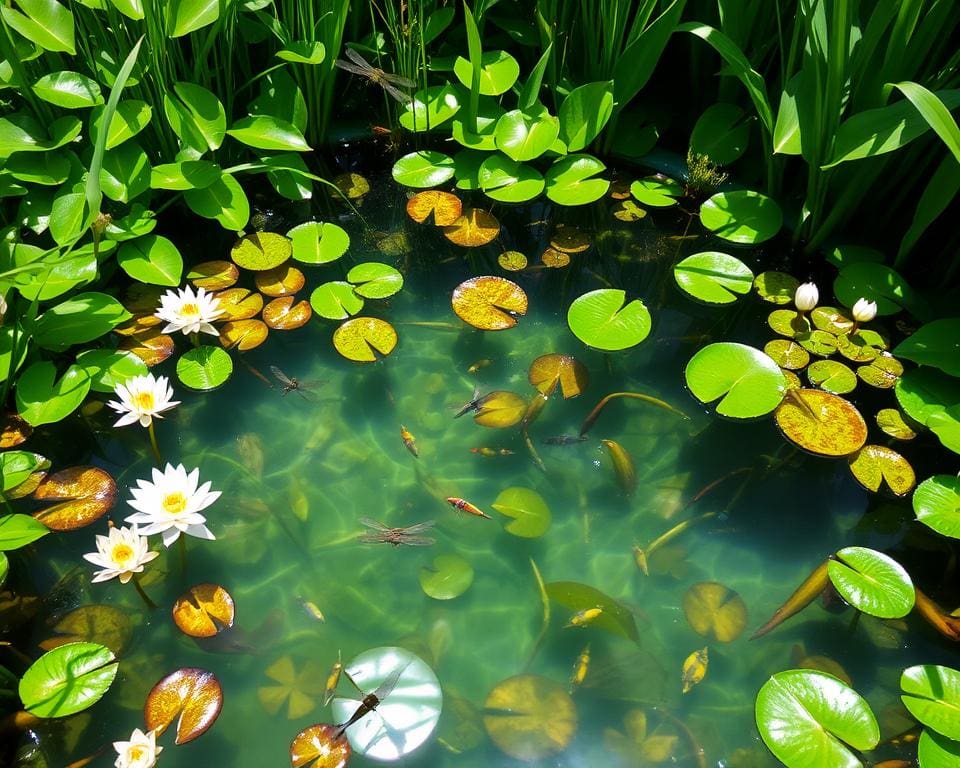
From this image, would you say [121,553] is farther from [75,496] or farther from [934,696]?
[934,696]

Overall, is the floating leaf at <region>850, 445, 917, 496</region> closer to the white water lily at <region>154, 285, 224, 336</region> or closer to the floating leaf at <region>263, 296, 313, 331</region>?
the floating leaf at <region>263, 296, 313, 331</region>

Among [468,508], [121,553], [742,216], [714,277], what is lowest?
[468,508]

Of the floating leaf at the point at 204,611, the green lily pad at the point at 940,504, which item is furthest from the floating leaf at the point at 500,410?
the green lily pad at the point at 940,504

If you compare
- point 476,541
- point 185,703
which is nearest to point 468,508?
point 476,541

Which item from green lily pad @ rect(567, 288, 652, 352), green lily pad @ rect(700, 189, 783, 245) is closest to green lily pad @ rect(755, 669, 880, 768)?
green lily pad @ rect(567, 288, 652, 352)

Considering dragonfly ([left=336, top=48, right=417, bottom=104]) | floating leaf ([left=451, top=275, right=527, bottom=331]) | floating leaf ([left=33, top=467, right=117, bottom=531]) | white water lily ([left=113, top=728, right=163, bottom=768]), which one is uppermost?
dragonfly ([left=336, top=48, right=417, bottom=104])

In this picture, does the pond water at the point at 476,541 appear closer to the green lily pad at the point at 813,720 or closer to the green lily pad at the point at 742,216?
the green lily pad at the point at 813,720

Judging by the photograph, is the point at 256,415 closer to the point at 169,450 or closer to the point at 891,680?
the point at 169,450
